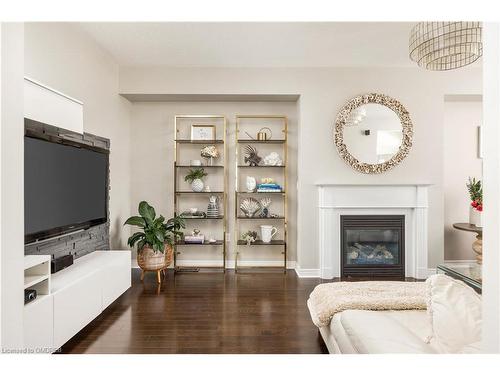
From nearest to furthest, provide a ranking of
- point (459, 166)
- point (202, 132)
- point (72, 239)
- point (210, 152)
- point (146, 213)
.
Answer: point (72, 239)
point (146, 213)
point (210, 152)
point (202, 132)
point (459, 166)

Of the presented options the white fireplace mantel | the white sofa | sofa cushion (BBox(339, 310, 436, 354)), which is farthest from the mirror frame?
the white sofa

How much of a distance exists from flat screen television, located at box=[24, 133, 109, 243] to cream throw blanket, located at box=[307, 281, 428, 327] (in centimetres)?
200

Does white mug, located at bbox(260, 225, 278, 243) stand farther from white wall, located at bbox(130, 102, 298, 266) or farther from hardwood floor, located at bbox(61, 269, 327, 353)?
hardwood floor, located at bbox(61, 269, 327, 353)

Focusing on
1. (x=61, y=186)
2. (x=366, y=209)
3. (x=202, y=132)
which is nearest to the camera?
(x=61, y=186)

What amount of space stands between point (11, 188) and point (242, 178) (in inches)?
164

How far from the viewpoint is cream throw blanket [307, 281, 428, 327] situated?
6.33 ft

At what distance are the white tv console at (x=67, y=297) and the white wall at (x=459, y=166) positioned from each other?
4395mm

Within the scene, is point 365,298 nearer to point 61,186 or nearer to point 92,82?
point 61,186

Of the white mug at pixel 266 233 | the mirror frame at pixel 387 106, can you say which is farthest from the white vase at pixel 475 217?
the white mug at pixel 266 233

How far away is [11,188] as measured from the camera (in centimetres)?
64

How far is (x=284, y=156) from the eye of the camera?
4.70m

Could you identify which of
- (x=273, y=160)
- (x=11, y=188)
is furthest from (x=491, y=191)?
(x=273, y=160)

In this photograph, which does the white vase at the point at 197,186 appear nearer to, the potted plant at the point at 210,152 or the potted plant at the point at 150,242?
the potted plant at the point at 210,152
